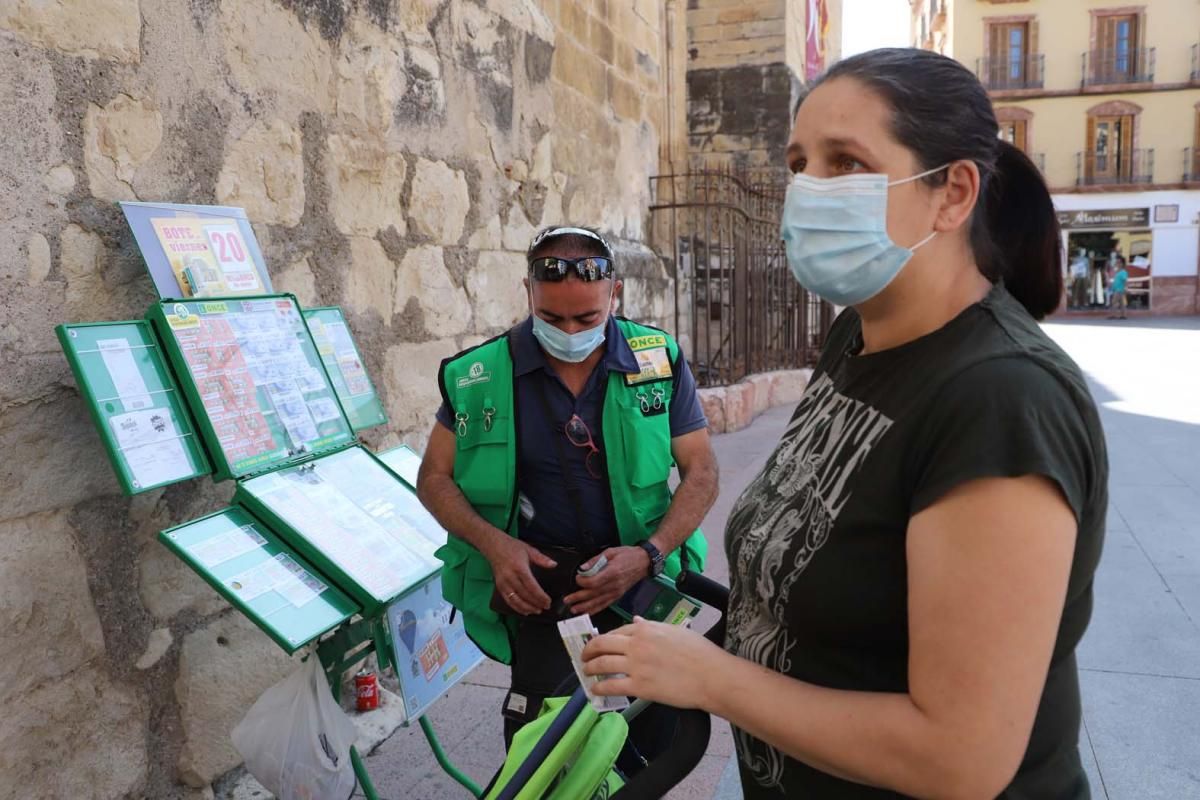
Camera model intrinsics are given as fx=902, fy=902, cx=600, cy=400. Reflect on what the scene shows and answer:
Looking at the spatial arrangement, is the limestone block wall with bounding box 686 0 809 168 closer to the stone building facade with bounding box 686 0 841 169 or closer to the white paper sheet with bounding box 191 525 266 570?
the stone building facade with bounding box 686 0 841 169

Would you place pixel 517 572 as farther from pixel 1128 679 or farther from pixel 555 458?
pixel 1128 679

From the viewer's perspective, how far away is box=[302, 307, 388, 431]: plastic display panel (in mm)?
3006

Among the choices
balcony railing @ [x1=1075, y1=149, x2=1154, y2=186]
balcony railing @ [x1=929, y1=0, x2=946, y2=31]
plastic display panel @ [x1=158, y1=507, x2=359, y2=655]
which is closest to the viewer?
plastic display panel @ [x1=158, y1=507, x2=359, y2=655]

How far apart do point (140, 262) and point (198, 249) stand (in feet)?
0.52

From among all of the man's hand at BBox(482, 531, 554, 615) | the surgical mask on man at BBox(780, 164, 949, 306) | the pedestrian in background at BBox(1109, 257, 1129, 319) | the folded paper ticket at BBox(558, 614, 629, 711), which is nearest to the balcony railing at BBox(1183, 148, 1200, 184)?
the pedestrian in background at BBox(1109, 257, 1129, 319)

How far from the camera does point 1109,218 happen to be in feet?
102

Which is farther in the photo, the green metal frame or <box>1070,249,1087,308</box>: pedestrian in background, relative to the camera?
<box>1070,249,1087,308</box>: pedestrian in background

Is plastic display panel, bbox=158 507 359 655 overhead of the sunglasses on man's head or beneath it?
beneath

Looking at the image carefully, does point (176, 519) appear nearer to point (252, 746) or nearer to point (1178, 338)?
point (252, 746)

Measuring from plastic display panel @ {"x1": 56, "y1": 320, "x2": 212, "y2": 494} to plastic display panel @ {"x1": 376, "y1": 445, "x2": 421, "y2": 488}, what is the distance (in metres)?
0.72

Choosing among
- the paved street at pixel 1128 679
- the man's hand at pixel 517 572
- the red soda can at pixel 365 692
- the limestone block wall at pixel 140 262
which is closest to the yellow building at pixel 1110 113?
the paved street at pixel 1128 679

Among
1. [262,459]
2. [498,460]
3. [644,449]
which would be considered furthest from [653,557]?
[262,459]

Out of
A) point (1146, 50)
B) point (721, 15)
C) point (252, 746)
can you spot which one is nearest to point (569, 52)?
point (252, 746)

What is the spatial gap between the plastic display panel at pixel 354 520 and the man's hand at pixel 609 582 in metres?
0.50
